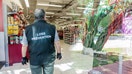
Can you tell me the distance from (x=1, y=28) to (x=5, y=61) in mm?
1204

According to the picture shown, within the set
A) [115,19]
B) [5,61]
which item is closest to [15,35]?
[5,61]

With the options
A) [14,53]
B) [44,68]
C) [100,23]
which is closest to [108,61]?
[44,68]

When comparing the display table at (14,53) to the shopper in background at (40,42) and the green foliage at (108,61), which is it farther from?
the shopper in background at (40,42)

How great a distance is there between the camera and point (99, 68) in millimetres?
4230

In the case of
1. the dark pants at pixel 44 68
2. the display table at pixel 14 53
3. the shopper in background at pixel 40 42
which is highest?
the shopper in background at pixel 40 42

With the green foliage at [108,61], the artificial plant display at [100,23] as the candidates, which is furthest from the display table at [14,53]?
the artificial plant display at [100,23]

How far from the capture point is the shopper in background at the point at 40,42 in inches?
101

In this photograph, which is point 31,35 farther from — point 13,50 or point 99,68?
point 13,50

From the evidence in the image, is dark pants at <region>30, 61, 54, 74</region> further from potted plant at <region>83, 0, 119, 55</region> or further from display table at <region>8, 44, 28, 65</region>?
potted plant at <region>83, 0, 119, 55</region>

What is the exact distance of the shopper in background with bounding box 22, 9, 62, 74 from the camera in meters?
2.56

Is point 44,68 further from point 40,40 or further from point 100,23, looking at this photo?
point 100,23

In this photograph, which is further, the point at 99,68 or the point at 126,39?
the point at 126,39

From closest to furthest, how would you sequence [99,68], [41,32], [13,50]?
[41,32]
[99,68]
[13,50]

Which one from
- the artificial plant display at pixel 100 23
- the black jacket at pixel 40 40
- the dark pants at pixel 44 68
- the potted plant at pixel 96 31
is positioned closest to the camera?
the black jacket at pixel 40 40
